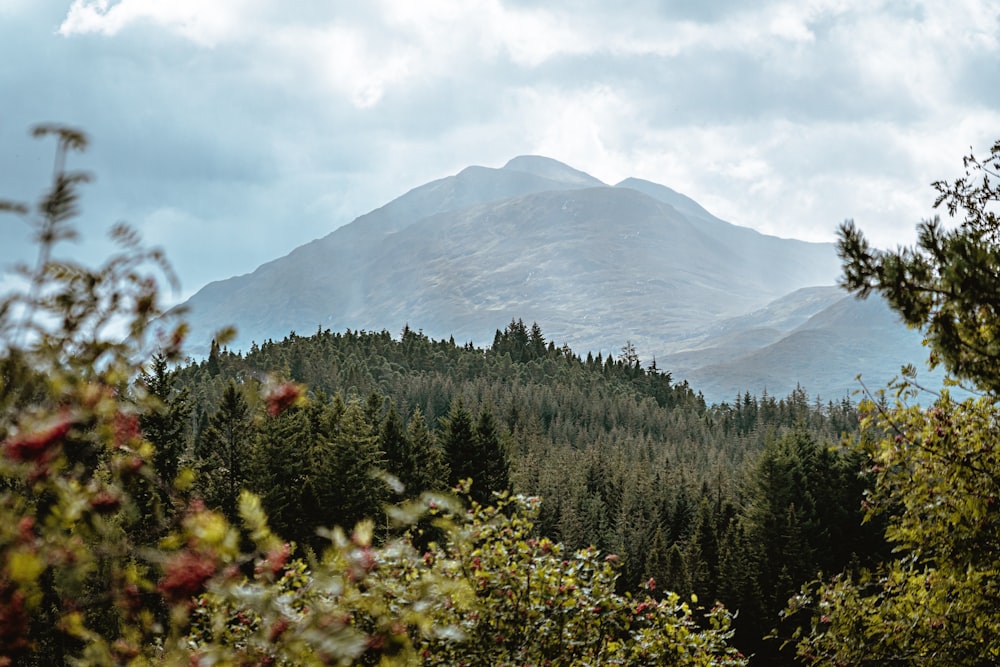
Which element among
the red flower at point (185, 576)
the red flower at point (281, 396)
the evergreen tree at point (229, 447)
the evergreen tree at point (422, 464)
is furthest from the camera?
the evergreen tree at point (422, 464)

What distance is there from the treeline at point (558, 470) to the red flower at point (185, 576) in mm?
824

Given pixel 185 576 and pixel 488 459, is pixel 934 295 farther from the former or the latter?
pixel 488 459

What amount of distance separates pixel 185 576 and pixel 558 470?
224 ft

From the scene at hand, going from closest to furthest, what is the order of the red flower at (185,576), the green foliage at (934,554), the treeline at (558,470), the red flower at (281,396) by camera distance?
the red flower at (185,576)
the red flower at (281,396)
the green foliage at (934,554)
the treeline at (558,470)

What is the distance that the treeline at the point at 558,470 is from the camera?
3503cm

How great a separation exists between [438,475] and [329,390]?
203ft

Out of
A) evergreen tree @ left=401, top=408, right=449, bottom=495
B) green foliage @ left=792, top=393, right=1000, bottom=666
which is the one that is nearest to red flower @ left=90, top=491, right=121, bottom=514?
green foliage @ left=792, top=393, right=1000, bottom=666

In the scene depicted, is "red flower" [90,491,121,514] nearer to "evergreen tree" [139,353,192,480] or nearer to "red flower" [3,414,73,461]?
"red flower" [3,414,73,461]

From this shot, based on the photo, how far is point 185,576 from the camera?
122 inches

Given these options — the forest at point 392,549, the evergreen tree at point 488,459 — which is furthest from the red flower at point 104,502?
the evergreen tree at point 488,459

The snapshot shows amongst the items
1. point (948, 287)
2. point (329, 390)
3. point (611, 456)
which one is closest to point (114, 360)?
point (948, 287)

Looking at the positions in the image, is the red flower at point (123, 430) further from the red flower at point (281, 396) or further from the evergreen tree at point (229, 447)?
the evergreen tree at point (229, 447)

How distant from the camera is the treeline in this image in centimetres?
3503

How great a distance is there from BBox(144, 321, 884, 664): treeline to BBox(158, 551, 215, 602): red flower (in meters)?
0.82
